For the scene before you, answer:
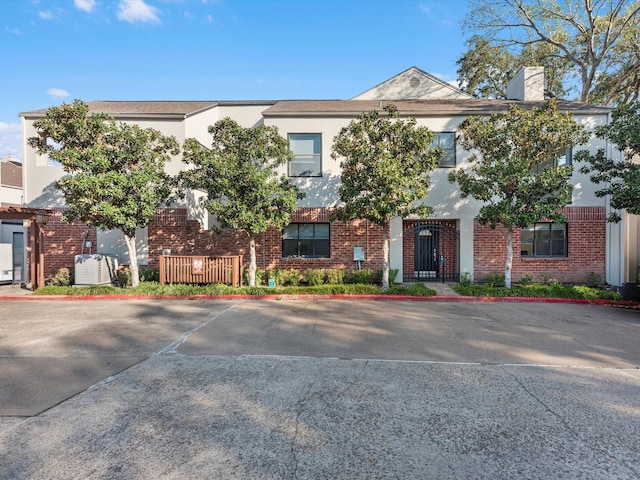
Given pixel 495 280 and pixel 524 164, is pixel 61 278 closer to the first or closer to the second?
pixel 495 280

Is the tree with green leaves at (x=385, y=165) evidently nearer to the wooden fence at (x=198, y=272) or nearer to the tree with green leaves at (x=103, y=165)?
the wooden fence at (x=198, y=272)

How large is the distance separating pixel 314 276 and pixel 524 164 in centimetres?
749

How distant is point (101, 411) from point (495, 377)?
15.8 ft

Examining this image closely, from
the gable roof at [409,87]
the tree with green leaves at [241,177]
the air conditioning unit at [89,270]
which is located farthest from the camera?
the gable roof at [409,87]

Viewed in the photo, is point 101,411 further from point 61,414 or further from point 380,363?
point 380,363

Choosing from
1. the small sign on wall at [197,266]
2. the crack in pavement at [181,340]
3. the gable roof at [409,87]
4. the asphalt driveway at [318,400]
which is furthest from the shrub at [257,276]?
the gable roof at [409,87]

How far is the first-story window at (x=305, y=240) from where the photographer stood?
13.2 m

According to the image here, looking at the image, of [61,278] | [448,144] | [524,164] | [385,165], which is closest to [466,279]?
[524,164]

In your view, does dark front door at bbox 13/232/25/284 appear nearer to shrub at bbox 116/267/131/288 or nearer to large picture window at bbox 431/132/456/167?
shrub at bbox 116/267/131/288

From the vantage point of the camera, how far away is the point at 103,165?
1002 centimetres

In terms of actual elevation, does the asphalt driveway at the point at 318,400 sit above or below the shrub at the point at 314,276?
below

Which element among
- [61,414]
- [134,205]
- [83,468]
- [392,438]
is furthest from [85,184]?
[392,438]

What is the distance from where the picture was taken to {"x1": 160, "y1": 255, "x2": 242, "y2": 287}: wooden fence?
11.6 metres

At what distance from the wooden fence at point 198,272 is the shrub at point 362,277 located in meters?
4.07
